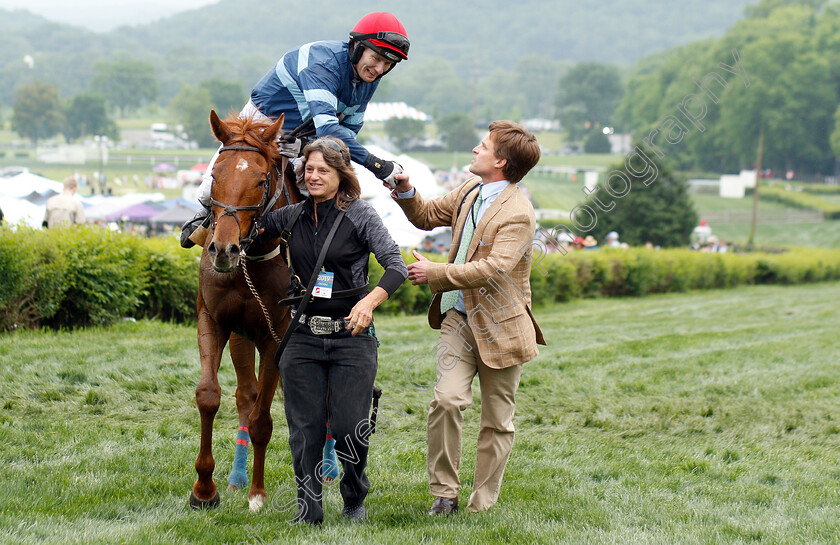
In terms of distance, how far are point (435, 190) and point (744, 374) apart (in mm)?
15057

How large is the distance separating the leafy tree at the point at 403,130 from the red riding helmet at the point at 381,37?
372 ft

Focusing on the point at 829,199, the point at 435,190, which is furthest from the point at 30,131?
the point at 435,190

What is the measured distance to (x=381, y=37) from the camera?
4625 millimetres

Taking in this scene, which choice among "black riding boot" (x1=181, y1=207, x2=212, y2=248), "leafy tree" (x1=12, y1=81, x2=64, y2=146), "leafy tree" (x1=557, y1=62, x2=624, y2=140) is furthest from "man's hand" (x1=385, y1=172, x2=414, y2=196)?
"leafy tree" (x1=557, y1=62, x2=624, y2=140)

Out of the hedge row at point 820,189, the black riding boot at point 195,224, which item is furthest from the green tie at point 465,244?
the hedge row at point 820,189

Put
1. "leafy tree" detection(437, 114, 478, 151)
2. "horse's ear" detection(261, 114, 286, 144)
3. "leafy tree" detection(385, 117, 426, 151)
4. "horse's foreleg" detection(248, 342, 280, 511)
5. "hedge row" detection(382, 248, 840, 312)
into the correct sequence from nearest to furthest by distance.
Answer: "horse's ear" detection(261, 114, 286, 144), "horse's foreleg" detection(248, 342, 280, 511), "hedge row" detection(382, 248, 840, 312), "leafy tree" detection(437, 114, 478, 151), "leafy tree" detection(385, 117, 426, 151)

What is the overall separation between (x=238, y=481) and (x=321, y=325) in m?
1.60

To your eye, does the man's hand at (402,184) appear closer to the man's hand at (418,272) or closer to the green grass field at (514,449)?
the man's hand at (418,272)

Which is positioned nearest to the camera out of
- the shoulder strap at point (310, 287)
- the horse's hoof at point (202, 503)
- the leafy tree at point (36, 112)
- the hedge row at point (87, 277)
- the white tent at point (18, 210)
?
the shoulder strap at point (310, 287)

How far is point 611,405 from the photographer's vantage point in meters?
7.98

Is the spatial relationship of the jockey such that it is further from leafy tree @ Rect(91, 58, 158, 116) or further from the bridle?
leafy tree @ Rect(91, 58, 158, 116)

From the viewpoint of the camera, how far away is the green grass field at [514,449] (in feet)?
14.5

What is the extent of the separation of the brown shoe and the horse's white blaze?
3.21 ft

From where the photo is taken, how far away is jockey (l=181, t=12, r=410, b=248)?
4.58 meters
